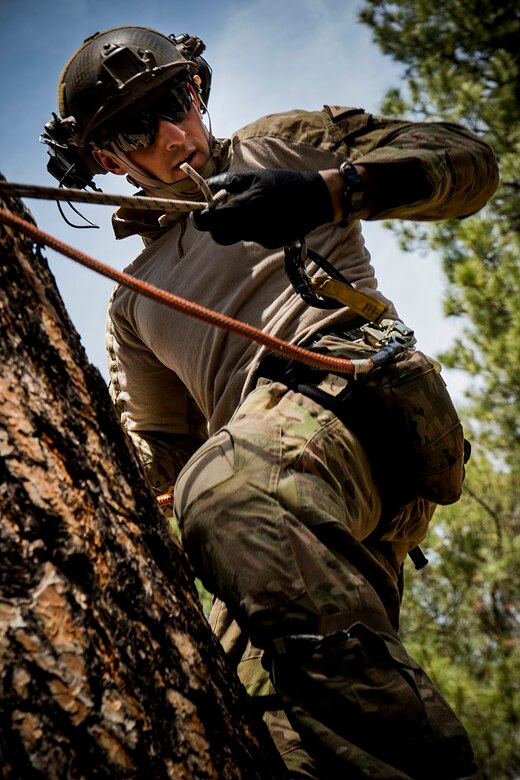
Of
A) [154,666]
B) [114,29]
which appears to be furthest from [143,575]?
[114,29]

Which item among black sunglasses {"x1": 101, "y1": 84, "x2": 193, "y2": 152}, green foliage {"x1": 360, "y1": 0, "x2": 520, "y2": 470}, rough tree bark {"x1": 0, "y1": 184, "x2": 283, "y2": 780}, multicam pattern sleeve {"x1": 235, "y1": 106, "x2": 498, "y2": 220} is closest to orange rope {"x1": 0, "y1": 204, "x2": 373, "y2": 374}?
rough tree bark {"x1": 0, "y1": 184, "x2": 283, "y2": 780}

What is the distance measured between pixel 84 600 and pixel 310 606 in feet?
1.65

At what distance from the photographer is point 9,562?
3.54 ft

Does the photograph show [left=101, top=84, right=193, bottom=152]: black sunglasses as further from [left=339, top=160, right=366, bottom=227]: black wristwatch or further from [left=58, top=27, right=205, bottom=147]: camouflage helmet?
[left=339, top=160, right=366, bottom=227]: black wristwatch

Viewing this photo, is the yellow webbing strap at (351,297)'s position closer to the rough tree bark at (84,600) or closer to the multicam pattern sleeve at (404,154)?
the multicam pattern sleeve at (404,154)

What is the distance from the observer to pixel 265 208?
69.6 inches

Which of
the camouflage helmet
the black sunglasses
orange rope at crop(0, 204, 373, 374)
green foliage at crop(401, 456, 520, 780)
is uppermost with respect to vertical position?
the camouflage helmet

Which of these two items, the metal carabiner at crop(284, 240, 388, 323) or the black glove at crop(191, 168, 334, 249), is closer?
the black glove at crop(191, 168, 334, 249)

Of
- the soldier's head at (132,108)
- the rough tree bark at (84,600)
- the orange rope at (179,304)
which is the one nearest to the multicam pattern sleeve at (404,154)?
the soldier's head at (132,108)

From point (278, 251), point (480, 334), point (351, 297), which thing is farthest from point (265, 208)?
point (480, 334)

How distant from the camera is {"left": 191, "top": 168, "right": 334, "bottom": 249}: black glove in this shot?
177 centimetres

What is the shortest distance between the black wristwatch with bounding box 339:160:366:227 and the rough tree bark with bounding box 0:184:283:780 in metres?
0.83

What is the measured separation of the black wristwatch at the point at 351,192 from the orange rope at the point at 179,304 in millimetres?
393

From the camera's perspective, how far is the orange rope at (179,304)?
1363 millimetres
